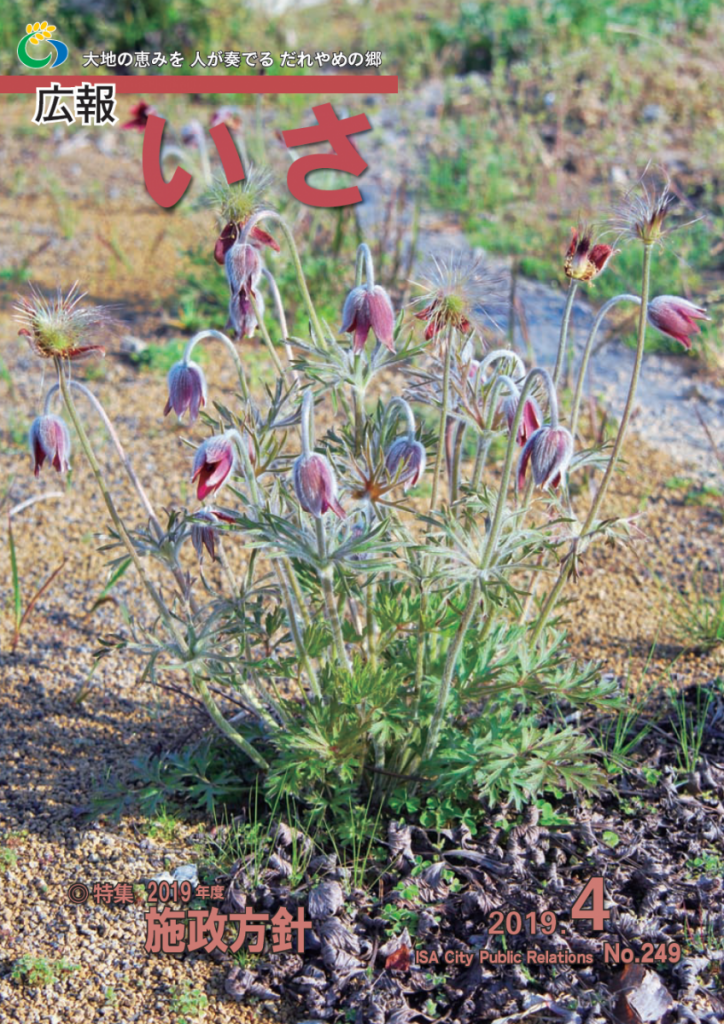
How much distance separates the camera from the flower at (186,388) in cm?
219

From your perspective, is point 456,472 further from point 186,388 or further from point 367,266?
point 186,388

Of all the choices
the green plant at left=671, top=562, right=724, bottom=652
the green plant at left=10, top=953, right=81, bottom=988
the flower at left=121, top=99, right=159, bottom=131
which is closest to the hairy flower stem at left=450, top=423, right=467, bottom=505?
the green plant at left=671, top=562, right=724, bottom=652

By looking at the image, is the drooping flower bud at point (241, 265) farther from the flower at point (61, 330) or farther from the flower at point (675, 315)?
the flower at point (675, 315)

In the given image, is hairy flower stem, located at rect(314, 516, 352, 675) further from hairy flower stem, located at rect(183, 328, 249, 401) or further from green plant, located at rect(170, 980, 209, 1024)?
green plant, located at rect(170, 980, 209, 1024)

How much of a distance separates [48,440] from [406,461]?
28.9 inches

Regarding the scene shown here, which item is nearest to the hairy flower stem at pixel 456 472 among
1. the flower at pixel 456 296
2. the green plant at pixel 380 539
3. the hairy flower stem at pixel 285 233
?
the green plant at pixel 380 539

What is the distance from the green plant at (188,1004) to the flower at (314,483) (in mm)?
1119

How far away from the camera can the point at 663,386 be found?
4.54 metres

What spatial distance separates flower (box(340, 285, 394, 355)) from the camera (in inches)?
84.0

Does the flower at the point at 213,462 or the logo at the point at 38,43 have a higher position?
the logo at the point at 38,43

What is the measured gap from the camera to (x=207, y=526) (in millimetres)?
2252

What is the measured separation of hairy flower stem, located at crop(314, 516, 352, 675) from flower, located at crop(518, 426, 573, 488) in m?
0.43

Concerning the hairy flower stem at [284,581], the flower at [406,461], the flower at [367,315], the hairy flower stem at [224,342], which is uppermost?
the flower at [367,315]

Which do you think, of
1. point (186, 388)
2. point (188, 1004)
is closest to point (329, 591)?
point (186, 388)
